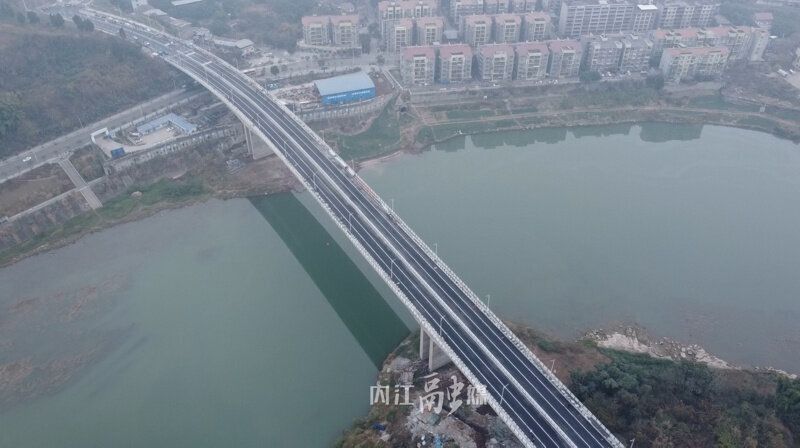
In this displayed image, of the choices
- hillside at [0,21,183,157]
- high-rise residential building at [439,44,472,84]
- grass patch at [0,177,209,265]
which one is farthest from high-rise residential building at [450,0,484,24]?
grass patch at [0,177,209,265]

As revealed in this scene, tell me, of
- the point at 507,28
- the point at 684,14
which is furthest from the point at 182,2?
the point at 684,14

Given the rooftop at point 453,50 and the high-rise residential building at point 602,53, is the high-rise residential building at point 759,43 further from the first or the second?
the rooftop at point 453,50

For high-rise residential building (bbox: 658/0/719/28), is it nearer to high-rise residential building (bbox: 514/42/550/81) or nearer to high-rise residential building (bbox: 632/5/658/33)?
high-rise residential building (bbox: 632/5/658/33)

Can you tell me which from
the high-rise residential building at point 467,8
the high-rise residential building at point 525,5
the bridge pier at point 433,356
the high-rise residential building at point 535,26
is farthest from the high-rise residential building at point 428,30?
the bridge pier at point 433,356

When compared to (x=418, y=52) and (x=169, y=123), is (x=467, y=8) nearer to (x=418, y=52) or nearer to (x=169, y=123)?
(x=418, y=52)

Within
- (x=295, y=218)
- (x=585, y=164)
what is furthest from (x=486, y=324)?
(x=585, y=164)

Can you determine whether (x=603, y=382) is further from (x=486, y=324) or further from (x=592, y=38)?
(x=592, y=38)
